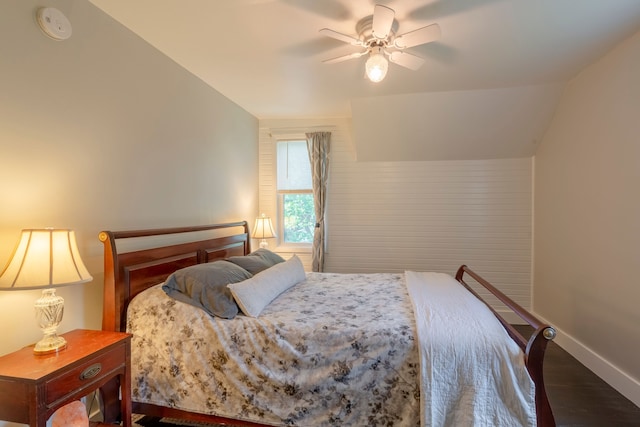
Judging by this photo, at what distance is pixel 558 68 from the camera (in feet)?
9.09

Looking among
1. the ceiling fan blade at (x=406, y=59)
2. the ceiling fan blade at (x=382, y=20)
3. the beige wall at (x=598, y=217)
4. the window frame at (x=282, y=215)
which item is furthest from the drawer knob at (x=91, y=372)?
the beige wall at (x=598, y=217)

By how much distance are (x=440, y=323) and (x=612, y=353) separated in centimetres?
190

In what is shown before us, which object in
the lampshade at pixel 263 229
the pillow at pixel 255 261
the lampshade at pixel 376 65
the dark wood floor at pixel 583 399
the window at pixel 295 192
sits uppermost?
the lampshade at pixel 376 65

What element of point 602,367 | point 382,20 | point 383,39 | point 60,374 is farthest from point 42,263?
point 602,367

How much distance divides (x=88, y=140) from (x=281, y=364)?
71.0 inches

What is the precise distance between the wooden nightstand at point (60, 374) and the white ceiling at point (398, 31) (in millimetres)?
1998

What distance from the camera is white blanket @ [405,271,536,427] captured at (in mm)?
1459

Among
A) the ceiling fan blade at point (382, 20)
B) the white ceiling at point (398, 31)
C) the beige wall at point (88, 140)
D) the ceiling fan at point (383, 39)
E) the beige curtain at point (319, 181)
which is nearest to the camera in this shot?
the beige wall at point (88, 140)

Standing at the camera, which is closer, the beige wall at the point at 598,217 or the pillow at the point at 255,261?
the beige wall at the point at 598,217

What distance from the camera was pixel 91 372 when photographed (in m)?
1.45

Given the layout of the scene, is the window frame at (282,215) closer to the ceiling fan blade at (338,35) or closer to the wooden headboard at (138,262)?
the wooden headboard at (138,262)

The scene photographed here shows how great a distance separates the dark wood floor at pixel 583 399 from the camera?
204 centimetres

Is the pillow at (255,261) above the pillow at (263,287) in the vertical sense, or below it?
above

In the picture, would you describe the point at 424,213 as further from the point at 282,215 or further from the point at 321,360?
the point at 321,360
